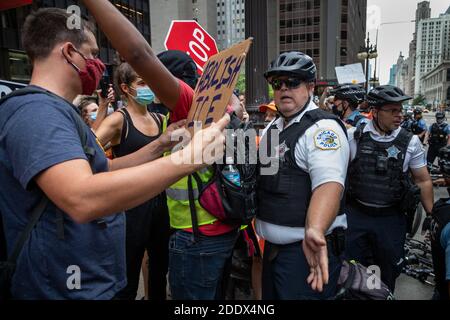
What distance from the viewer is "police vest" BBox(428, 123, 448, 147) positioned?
10617 millimetres

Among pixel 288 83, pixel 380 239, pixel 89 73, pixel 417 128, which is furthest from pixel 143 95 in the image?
pixel 417 128

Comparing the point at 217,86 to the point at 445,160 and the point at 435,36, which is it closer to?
the point at 445,160

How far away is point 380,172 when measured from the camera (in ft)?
10.7

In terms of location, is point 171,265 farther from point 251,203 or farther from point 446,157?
point 446,157

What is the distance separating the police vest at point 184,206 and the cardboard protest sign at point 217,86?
0.66 meters

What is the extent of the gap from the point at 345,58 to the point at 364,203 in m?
72.1

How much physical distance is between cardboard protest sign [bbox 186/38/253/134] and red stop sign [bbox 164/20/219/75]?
2.53 meters

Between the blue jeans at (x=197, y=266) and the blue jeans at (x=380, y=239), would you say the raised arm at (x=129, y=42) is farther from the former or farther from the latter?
the blue jeans at (x=380, y=239)

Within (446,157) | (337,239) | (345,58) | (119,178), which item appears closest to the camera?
(119,178)

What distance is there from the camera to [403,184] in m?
3.25

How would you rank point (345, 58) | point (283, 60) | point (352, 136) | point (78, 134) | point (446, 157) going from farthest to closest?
1. point (345, 58)
2. point (352, 136)
3. point (446, 157)
4. point (283, 60)
5. point (78, 134)

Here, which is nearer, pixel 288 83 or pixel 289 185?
pixel 289 185

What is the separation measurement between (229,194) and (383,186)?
190cm

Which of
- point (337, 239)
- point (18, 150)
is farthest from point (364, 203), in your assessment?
point (18, 150)
